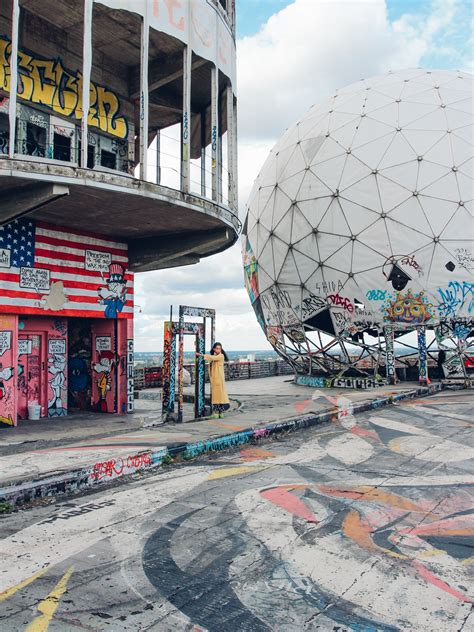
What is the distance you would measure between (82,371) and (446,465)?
33.6 ft

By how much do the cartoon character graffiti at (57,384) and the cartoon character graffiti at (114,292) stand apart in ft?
5.34

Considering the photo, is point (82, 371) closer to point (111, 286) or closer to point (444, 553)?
point (111, 286)

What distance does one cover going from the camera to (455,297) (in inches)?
796

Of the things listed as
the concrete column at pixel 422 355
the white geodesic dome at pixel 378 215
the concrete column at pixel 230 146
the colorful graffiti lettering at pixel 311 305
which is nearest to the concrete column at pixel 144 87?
the concrete column at pixel 230 146

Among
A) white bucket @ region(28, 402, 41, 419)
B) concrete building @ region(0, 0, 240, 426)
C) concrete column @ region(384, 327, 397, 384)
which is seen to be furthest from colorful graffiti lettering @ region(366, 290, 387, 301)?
white bucket @ region(28, 402, 41, 419)

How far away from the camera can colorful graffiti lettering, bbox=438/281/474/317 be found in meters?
20.1

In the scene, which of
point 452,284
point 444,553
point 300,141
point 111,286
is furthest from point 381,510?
point 300,141

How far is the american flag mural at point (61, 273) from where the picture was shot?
39.2 ft

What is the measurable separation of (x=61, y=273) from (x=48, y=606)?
1035 cm

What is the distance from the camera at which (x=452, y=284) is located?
2009 centimetres

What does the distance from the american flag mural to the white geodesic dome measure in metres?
9.11

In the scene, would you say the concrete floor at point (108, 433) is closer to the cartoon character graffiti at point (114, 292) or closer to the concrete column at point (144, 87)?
the cartoon character graffiti at point (114, 292)

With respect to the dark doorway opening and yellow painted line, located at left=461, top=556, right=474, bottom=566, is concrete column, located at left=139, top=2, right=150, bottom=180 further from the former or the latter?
yellow painted line, located at left=461, top=556, right=474, bottom=566

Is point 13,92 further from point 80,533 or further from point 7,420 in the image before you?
point 80,533
